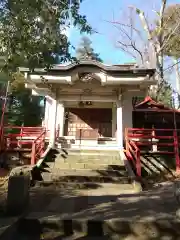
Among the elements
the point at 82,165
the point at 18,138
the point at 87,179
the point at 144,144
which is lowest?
the point at 87,179

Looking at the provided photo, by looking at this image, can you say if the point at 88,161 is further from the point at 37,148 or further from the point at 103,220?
the point at 103,220

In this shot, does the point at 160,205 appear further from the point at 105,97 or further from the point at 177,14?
the point at 177,14

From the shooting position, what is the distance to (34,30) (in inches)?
180

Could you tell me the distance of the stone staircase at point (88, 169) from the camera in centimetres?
796

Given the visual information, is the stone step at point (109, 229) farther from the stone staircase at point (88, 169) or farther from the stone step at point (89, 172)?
the stone step at point (89, 172)

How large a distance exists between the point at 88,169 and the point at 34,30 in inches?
220

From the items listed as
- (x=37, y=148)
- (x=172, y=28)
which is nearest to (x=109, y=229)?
(x=37, y=148)

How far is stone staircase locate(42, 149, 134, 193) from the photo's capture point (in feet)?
26.1

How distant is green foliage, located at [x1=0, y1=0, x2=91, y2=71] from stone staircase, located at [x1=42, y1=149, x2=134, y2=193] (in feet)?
14.3

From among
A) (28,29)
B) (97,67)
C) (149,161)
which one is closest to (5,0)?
(28,29)

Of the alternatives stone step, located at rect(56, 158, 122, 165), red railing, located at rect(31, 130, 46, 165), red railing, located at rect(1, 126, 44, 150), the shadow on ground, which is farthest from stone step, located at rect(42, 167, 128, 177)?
red railing, located at rect(1, 126, 44, 150)

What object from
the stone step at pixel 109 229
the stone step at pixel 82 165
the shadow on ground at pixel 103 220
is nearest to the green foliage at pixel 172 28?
the stone step at pixel 82 165

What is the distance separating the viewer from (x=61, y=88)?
40.3 ft

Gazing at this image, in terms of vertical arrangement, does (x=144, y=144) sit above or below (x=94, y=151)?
above
